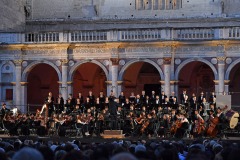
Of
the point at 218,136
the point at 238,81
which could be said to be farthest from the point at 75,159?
the point at 238,81

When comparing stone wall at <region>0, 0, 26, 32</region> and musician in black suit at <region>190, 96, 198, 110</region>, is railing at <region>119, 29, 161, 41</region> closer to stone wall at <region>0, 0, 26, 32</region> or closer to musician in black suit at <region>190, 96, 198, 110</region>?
musician in black suit at <region>190, 96, 198, 110</region>

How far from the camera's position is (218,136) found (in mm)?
27844

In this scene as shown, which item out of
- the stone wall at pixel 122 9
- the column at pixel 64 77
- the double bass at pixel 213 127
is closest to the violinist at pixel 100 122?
the double bass at pixel 213 127

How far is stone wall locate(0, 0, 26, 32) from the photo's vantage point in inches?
1558

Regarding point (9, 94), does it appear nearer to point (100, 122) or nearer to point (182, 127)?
point (100, 122)

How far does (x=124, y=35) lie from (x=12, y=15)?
931cm

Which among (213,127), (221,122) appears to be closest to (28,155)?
(213,127)

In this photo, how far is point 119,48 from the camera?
117ft

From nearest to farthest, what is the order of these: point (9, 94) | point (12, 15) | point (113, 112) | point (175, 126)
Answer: point (175, 126)
point (113, 112)
point (9, 94)
point (12, 15)

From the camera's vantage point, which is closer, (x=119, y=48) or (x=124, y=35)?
(x=124, y=35)

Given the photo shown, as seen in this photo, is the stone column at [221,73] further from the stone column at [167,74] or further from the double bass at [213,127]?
the double bass at [213,127]

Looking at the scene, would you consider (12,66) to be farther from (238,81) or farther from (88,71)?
(238,81)

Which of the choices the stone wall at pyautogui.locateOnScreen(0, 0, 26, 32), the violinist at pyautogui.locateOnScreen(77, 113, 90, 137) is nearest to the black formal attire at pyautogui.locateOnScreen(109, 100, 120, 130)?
the violinist at pyautogui.locateOnScreen(77, 113, 90, 137)

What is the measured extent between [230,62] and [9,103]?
1313 cm
